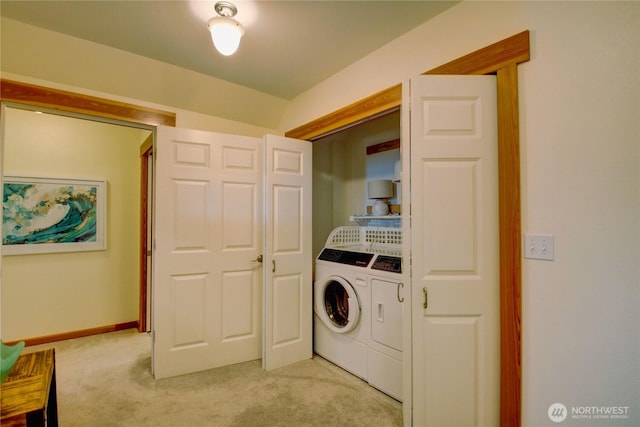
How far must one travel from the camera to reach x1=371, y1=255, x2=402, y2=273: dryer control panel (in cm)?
218

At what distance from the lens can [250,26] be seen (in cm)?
192

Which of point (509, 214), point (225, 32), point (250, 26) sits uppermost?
point (250, 26)

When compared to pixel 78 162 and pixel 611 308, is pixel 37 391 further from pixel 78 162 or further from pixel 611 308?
pixel 78 162

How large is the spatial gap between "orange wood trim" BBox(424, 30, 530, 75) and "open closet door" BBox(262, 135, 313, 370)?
4.74 ft

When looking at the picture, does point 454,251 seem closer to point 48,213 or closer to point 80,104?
point 80,104

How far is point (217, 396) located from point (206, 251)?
107 cm

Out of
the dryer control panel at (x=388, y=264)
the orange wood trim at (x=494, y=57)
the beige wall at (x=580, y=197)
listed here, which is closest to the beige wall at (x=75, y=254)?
the dryer control panel at (x=388, y=264)

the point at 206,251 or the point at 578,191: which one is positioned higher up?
the point at 578,191

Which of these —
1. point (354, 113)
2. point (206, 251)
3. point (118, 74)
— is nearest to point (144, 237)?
point (206, 251)

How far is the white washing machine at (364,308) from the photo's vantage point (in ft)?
7.09

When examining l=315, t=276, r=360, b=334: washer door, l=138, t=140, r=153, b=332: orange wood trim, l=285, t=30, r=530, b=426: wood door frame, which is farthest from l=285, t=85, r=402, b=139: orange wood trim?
l=138, t=140, r=153, b=332: orange wood trim

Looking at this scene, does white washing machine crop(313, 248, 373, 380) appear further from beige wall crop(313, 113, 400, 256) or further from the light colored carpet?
beige wall crop(313, 113, 400, 256)

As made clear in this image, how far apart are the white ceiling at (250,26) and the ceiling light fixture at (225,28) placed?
50 millimetres

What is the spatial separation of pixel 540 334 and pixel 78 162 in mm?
4184
